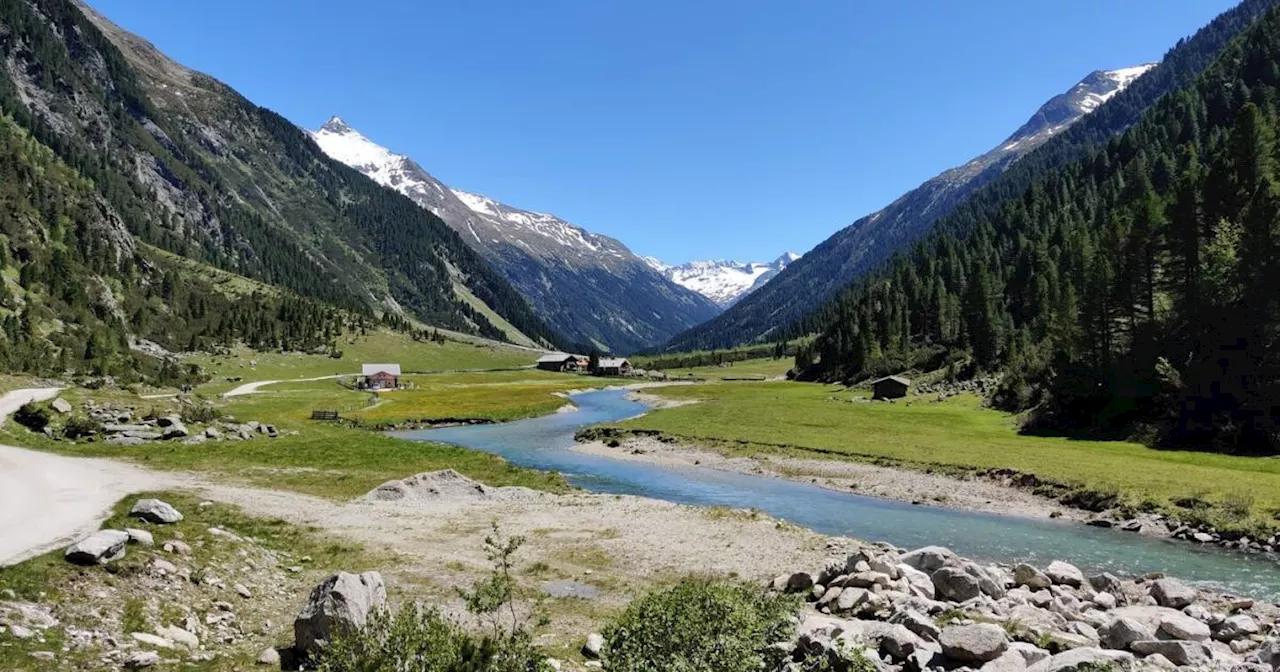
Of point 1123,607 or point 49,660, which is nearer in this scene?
point 49,660

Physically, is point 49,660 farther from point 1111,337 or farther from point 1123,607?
point 1111,337

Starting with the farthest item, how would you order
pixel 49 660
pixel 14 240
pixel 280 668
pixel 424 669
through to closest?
pixel 14 240 → pixel 280 668 → pixel 49 660 → pixel 424 669

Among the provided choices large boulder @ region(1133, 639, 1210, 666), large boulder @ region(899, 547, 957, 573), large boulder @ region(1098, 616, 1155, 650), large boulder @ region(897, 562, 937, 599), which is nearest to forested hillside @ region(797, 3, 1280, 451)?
large boulder @ region(899, 547, 957, 573)

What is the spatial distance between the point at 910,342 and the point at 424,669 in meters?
158

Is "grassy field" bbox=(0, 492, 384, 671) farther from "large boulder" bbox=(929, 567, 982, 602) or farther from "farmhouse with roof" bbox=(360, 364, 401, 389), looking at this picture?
"farmhouse with roof" bbox=(360, 364, 401, 389)

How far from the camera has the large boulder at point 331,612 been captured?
14.8 metres

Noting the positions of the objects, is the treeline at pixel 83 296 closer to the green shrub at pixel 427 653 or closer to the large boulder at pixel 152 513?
the large boulder at pixel 152 513

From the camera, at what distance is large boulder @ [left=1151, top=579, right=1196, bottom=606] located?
2166 centimetres

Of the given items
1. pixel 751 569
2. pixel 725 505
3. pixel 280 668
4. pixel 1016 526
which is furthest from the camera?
pixel 725 505

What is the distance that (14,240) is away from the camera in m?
121

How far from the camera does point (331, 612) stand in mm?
14859

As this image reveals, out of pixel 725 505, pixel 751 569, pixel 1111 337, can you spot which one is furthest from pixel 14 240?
pixel 1111 337

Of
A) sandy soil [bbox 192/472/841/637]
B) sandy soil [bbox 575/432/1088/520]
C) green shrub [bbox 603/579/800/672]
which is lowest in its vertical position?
sandy soil [bbox 575/432/1088/520]

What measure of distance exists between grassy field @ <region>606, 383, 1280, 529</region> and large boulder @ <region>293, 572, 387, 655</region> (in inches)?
1491
